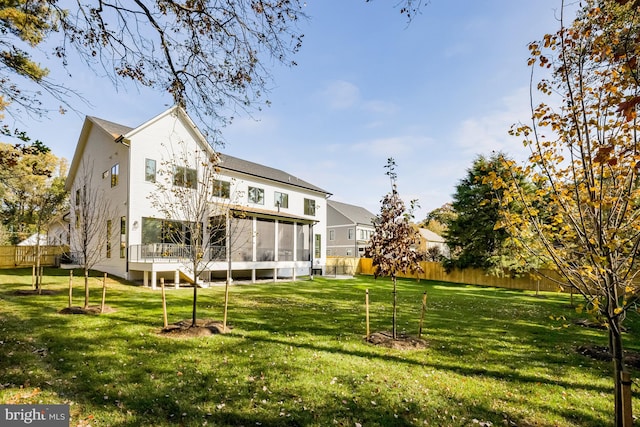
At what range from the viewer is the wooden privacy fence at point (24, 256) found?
21.7 m

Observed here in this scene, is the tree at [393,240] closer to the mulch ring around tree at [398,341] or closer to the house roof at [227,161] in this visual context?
the mulch ring around tree at [398,341]

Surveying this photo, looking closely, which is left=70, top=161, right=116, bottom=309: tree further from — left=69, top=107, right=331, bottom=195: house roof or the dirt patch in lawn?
left=69, top=107, right=331, bottom=195: house roof

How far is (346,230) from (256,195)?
1905 centimetres

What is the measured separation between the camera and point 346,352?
6434mm

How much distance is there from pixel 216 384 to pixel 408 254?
15.3 ft

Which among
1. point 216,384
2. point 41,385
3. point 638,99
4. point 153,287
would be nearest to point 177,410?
point 216,384

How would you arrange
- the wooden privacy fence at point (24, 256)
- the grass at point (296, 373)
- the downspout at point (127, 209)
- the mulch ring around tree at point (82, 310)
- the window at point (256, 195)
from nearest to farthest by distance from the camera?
the grass at point (296, 373), the mulch ring around tree at point (82, 310), the downspout at point (127, 209), the wooden privacy fence at point (24, 256), the window at point (256, 195)

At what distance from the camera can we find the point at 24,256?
22.2 meters

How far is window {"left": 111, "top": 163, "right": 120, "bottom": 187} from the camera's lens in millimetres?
A: 17656

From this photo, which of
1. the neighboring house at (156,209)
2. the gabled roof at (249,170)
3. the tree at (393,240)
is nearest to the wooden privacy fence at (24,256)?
the neighboring house at (156,209)

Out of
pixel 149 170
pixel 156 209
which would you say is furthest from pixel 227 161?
pixel 156 209

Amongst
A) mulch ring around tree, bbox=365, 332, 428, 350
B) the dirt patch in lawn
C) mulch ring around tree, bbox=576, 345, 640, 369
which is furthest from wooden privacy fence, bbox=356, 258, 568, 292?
the dirt patch in lawn

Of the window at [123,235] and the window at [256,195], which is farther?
the window at [256,195]

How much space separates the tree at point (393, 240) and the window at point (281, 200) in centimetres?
1716
